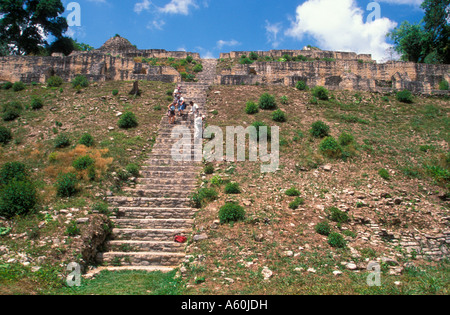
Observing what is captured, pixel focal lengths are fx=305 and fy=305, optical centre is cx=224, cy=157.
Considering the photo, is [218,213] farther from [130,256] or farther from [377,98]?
[377,98]

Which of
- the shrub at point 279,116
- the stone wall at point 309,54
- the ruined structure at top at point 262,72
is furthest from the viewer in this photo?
the stone wall at point 309,54

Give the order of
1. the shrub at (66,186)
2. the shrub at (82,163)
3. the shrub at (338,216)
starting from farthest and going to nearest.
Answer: the shrub at (82,163)
the shrub at (66,186)
the shrub at (338,216)

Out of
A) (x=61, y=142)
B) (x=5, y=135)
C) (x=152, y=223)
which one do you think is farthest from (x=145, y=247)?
(x=5, y=135)

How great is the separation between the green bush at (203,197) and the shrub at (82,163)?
3831 mm

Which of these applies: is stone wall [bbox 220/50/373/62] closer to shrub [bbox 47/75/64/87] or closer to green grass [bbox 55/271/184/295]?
shrub [bbox 47/75/64/87]

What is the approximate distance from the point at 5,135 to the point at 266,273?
502 inches

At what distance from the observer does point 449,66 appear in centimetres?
2466

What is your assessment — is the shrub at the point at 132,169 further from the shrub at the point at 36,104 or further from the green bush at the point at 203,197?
the shrub at the point at 36,104

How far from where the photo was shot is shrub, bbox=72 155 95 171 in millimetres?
10289

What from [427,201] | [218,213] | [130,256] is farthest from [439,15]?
[130,256]

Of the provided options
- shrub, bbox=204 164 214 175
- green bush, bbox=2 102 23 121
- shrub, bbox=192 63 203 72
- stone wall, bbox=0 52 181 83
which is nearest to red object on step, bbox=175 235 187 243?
shrub, bbox=204 164 214 175

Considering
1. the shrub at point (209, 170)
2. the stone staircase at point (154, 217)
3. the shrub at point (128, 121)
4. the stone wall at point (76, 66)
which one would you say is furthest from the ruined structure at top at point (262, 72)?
the shrub at point (209, 170)

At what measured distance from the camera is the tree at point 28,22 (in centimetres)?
3097

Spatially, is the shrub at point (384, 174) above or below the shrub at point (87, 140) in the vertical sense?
below
